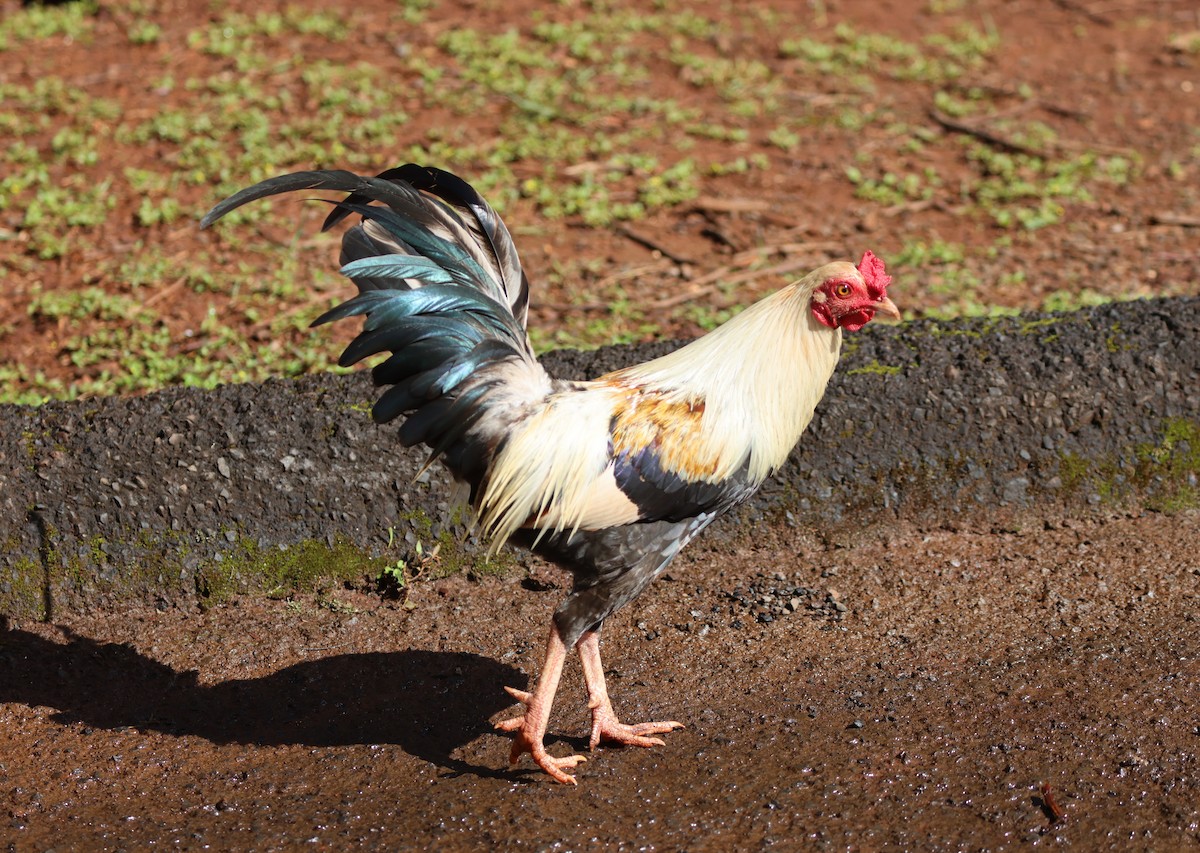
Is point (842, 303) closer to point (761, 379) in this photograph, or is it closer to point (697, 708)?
point (761, 379)

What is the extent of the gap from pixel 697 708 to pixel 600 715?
36 centimetres

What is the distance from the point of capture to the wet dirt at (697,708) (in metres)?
3.36

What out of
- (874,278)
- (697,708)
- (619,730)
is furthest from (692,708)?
(874,278)

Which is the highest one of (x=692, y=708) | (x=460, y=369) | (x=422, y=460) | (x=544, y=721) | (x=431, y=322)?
(x=431, y=322)

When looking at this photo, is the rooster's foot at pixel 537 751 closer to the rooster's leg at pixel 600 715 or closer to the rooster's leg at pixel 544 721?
the rooster's leg at pixel 544 721

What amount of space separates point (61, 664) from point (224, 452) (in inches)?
36.6

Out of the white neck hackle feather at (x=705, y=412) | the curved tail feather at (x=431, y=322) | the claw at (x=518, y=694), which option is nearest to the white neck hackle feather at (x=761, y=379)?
the white neck hackle feather at (x=705, y=412)

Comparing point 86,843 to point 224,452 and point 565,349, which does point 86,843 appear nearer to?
point 224,452

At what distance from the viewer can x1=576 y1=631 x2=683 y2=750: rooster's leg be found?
382 cm

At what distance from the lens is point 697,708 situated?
3.99 meters

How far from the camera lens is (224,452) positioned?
4488mm

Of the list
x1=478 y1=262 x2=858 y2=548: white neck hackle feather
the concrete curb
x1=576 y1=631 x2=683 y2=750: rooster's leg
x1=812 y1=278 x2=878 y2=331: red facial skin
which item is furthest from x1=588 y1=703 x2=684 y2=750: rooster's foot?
x1=812 y1=278 x2=878 y2=331: red facial skin

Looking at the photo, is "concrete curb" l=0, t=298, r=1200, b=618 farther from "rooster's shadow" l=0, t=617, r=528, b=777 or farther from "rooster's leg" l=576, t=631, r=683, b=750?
"rooster's leg" l=576, t=631, r=683, b=750

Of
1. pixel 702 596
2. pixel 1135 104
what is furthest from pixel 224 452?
pixel 1135 104
